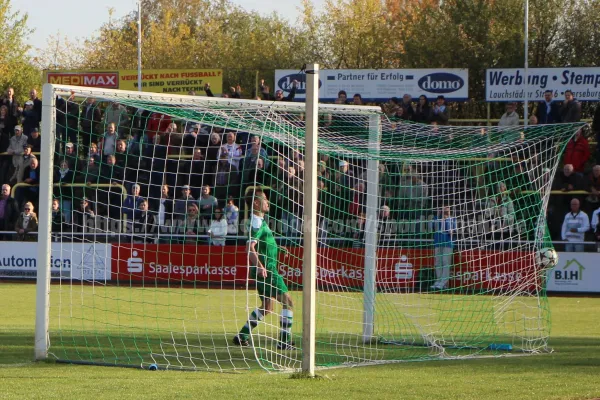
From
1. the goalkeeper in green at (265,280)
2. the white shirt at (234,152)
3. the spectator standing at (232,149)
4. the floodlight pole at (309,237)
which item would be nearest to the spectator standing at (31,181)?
the spectator standing at (232,149)

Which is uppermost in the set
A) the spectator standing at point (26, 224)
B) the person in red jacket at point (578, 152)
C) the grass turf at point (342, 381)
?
the person in red jacket at point (578, 152)

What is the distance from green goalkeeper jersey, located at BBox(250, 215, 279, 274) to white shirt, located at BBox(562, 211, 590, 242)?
37.0 feet

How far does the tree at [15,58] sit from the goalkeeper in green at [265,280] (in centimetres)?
4403

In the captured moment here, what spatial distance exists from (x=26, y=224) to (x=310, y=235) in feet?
50.9

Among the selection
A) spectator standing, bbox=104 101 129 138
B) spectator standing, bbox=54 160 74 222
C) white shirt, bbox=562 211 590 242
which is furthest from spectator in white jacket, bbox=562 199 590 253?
spectator standing, bbox=54 160 74 222

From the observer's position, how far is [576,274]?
21.2 metres

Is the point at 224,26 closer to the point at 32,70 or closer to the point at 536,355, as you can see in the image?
the point at 32,70

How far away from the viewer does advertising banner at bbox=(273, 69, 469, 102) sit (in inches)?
1208

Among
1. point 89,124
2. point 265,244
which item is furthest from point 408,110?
point 265,244

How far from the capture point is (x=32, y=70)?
54.8 metres

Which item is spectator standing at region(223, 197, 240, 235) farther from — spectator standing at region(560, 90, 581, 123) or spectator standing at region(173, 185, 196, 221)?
spectator standing at region(560, 90, 581, 123)

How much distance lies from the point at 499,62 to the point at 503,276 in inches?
1044

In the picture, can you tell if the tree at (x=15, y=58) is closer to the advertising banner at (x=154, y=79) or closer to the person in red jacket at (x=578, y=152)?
the advertising banner at (x=154, y=79)

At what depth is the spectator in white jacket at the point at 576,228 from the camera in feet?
68.9
